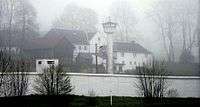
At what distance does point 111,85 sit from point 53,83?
5.76ft

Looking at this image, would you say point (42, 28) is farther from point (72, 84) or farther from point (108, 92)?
point (108, 92)

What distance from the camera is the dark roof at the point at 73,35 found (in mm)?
10125

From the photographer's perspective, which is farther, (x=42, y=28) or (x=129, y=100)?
(x=42, y=28)

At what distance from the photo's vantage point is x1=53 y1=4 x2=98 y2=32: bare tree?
10266mm

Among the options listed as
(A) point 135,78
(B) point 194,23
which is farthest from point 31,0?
(B) point 194,23

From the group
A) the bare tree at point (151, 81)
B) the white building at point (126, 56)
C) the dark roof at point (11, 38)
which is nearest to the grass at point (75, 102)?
the bare tree at point (151, 81)

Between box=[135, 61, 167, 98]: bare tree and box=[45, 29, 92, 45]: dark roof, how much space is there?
1849 mm

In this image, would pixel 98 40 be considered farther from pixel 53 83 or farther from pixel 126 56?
pixel 53 83

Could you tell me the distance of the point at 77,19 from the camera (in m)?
10.3

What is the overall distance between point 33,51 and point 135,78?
2.99 meters

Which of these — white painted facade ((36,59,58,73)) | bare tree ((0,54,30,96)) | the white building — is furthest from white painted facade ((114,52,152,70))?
bare tree ((0,54,30,96))

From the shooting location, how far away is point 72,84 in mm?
9734

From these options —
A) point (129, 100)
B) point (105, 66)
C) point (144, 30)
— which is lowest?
point (129, 100)

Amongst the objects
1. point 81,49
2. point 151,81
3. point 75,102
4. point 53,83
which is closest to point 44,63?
point 53,83
